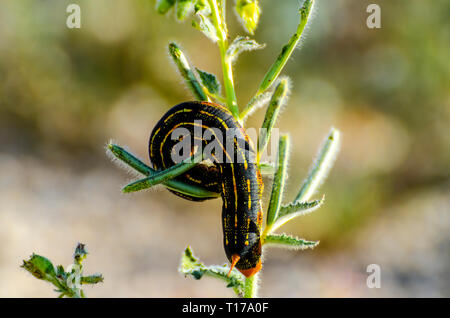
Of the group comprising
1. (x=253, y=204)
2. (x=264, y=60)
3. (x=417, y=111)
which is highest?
(x=264, y=60)

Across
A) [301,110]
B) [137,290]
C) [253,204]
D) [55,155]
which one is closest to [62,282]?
[253,204]

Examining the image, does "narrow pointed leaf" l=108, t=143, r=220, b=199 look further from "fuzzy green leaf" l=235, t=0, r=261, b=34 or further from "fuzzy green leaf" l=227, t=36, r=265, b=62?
"fuzzy green leaf" l=235, t=0, r=261, b=34

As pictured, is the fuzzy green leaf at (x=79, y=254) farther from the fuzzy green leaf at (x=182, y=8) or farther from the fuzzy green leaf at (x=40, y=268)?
the fuzzy green leaf at (x=182, y=8)

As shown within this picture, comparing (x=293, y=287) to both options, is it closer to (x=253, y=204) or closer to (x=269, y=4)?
(x=269, y=4)

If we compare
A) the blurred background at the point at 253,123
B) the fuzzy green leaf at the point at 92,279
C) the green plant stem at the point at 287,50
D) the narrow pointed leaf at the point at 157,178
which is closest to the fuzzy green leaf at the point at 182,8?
the green plant stem at the point at 287,50

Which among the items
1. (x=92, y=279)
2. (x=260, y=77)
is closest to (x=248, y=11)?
(x=92, y=279)
